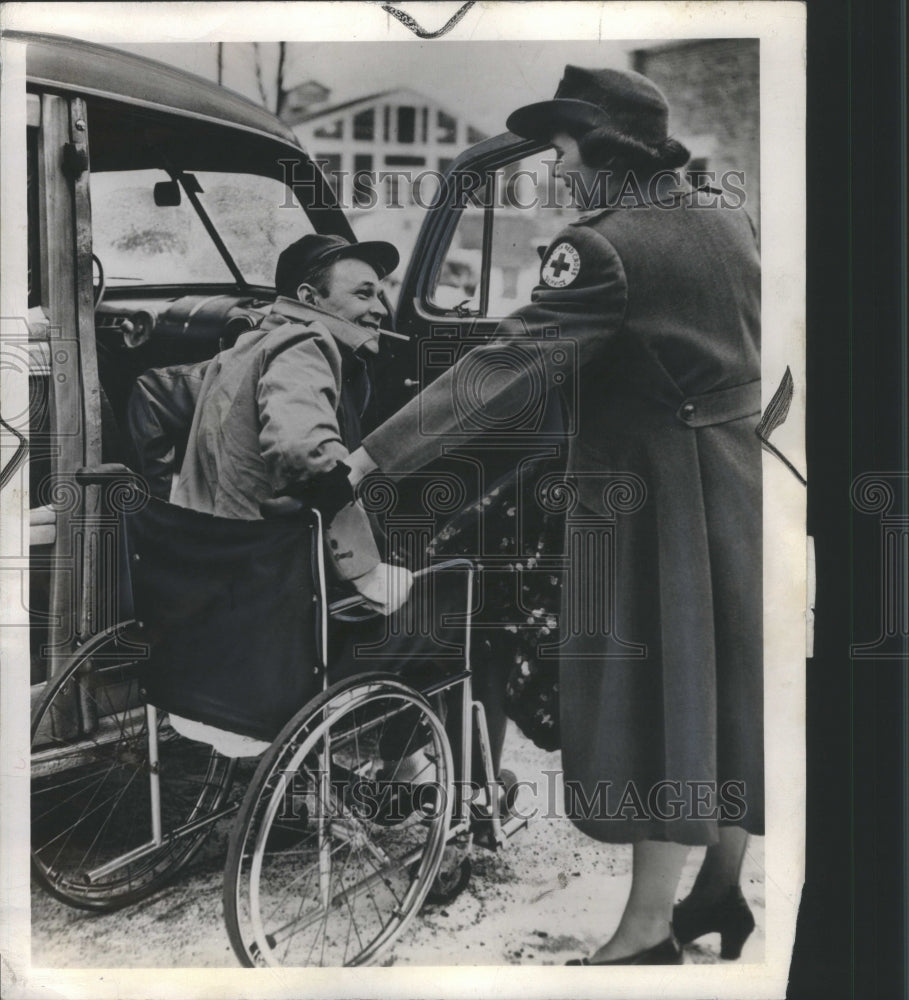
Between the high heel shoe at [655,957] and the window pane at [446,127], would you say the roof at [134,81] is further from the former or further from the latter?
the high heel shoe at [655,957]

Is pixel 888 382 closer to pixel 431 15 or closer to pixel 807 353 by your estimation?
pixel 807 353

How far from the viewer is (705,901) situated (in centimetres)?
314

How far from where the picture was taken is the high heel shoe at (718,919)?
3.14 metres

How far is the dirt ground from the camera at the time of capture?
3115 millimetres

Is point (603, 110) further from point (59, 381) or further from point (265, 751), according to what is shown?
point (265, 751)

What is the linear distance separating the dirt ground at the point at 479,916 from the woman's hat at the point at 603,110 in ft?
6.49

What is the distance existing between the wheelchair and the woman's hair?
1.36 metres

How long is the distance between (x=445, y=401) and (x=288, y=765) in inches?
47.7

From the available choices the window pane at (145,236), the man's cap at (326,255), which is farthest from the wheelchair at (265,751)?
the man's cap at (326,255)

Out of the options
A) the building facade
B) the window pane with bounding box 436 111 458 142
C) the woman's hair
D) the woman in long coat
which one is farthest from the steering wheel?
the woman's hair

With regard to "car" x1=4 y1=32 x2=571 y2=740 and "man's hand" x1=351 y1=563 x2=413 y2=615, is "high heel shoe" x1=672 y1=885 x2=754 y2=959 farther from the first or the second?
"man's hand" x1=351 y1=563 x2=413 y2=615

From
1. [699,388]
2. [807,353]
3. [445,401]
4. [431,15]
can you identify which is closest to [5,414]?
[445,401]

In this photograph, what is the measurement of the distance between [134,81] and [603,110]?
146cm

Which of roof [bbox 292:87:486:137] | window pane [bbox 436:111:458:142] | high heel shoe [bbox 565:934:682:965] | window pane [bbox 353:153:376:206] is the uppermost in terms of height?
roof [bbox 292:87:486:137]
